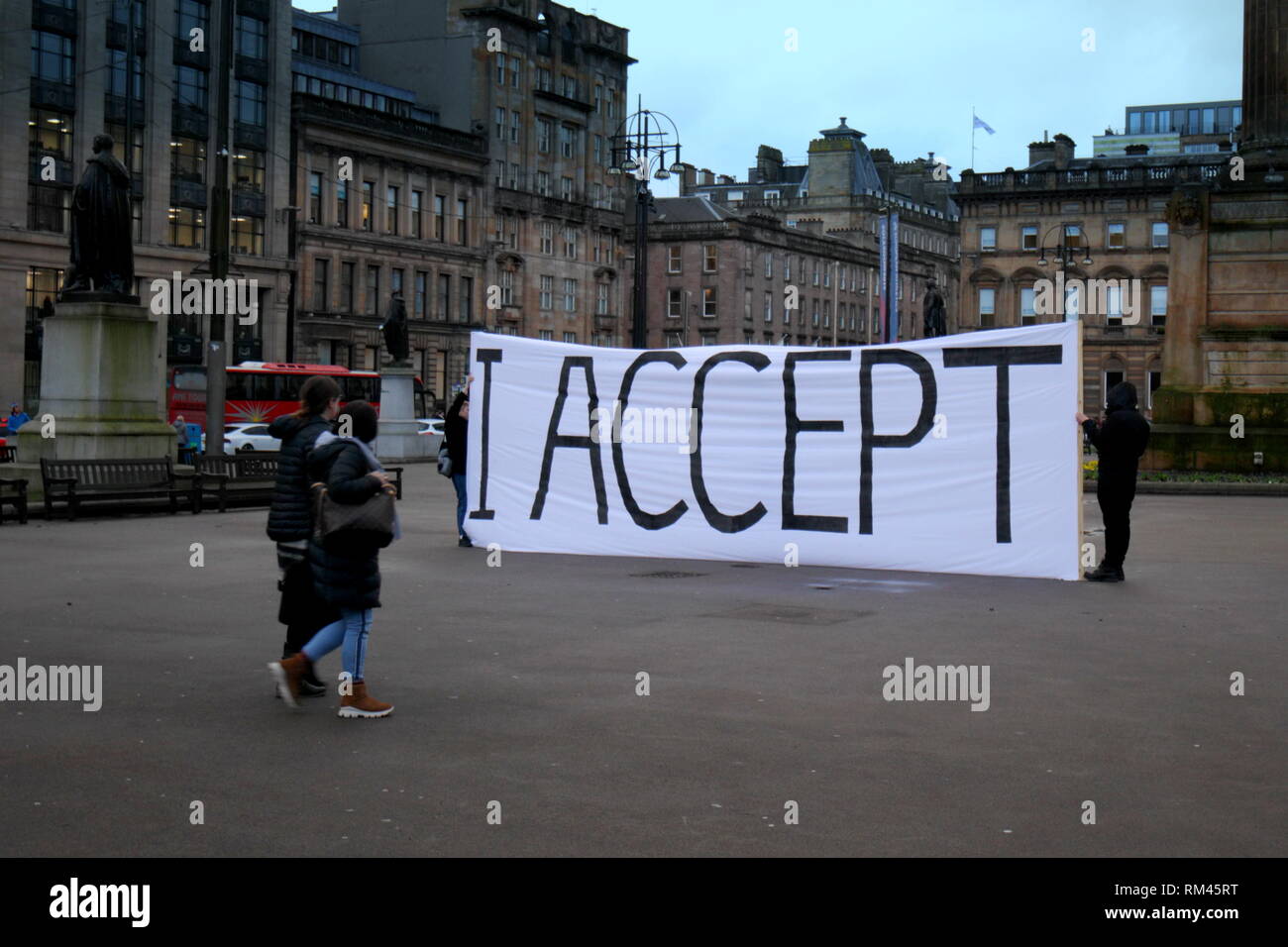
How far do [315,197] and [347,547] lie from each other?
228ft

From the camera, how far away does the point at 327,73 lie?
82062 millimetres

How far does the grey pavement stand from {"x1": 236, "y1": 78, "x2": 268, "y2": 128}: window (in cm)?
5894

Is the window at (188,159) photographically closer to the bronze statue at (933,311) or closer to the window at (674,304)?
the bronze statue at (933,311)

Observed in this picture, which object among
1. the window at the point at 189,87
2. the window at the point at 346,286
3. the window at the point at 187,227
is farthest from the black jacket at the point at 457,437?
the window at the point at 346,286

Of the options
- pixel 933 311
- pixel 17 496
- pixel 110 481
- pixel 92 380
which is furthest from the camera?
pixel 933 311

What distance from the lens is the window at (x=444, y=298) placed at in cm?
8462

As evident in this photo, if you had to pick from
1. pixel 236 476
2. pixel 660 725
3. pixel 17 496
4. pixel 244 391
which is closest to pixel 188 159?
pixel 244 391

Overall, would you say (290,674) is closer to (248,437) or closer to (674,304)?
(248,437)

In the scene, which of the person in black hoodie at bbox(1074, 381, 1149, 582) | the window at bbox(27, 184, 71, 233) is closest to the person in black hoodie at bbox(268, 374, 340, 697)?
the person in black hoodie at bbox(1074, 381, 1149, 582)

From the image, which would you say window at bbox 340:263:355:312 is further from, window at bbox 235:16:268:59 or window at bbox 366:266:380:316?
window at bbox 235:16:268:59

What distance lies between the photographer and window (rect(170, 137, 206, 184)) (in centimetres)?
6775

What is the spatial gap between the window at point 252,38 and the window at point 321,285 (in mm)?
9900

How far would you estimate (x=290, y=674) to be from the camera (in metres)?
9.04

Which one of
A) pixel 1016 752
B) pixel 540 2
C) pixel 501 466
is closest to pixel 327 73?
pixel 540 2
